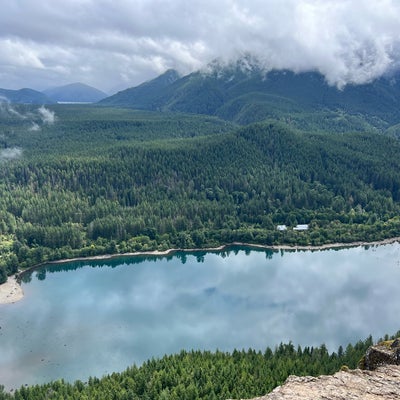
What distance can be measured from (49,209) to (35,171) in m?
34.5

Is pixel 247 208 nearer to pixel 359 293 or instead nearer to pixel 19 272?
pixel 359 293

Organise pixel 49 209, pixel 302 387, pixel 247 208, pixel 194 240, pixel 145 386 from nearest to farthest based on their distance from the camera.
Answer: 1. pixel 302 387
2. pixel 145 386
3. pixel 194 240
4. pixel 49 209
5. pixel 247 208

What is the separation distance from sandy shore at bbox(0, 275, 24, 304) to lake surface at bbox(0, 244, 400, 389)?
2007 millimetres

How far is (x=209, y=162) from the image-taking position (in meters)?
161

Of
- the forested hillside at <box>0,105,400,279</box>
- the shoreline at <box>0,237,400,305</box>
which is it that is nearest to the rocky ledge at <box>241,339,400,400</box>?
the shoreline at <box>0,237,400,305</box>

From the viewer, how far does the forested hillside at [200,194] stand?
374 feet

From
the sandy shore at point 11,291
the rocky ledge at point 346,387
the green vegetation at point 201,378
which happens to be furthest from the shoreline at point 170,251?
the rocky ledge at point 346,387

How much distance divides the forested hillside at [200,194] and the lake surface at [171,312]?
895 centimetres

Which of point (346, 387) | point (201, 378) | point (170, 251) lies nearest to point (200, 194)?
point (170, 251)

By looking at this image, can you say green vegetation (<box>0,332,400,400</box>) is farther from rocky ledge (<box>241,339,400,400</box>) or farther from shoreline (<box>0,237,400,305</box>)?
shoreline (<box>0,237,400,305</box>)

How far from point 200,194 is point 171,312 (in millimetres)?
66142

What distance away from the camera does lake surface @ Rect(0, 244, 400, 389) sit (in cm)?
6594

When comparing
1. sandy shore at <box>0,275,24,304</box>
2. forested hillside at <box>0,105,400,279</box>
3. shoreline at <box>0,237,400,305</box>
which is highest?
forested hillside at <box>0,105,400,279</box>

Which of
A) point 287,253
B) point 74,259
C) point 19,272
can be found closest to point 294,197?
point 287,253
